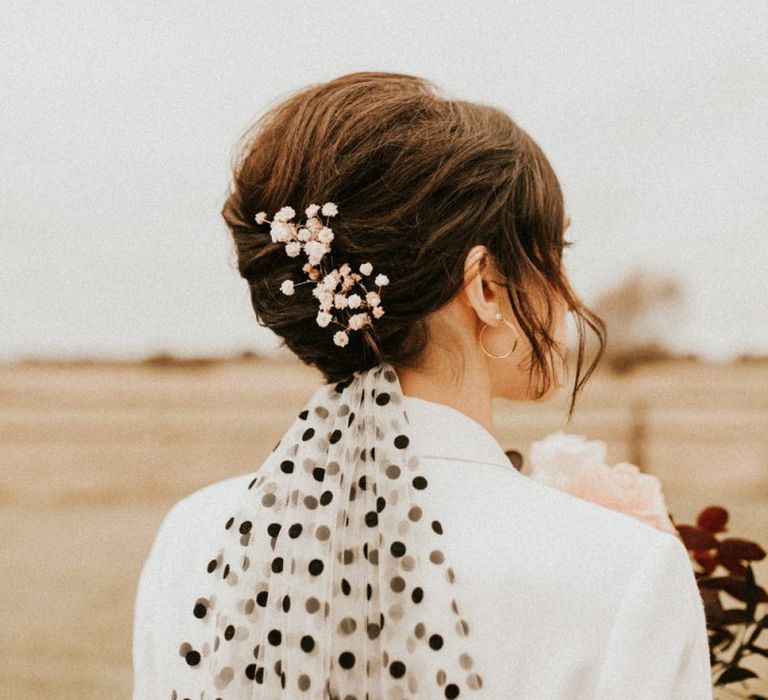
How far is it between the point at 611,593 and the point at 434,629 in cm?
12

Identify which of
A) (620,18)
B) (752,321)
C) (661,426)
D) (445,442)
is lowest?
(661,426)

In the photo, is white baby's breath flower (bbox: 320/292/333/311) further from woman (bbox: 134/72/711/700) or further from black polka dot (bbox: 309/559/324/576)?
black polka dot (bbox: 309/559/324/576)

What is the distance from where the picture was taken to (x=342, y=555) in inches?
23.6

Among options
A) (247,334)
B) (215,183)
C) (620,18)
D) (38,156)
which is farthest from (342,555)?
(620,18)

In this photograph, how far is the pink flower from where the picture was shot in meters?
0.79

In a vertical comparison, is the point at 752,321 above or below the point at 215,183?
below

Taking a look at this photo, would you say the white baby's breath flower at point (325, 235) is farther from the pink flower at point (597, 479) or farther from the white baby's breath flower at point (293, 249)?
the pink flower at point (597, 479)

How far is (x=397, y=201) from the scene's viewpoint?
578 millimetres

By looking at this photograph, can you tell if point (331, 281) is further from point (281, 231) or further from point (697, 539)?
point (697, 539)

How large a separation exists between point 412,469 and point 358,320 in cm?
11

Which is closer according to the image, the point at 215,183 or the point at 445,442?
the point at 445,442

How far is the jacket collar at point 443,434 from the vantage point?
61cm

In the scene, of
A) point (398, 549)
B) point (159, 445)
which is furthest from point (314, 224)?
point (159, 445)

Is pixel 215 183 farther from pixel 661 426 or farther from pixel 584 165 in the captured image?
pixel 661 426
